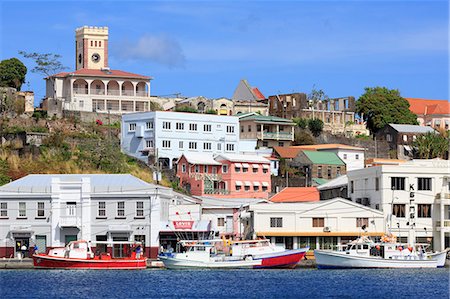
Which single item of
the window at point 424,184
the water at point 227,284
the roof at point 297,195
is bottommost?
the water at point 227,284

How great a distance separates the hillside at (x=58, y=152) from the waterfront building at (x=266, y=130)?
61.3 feet

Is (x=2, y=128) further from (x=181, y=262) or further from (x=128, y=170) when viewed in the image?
(x=181, y=262)

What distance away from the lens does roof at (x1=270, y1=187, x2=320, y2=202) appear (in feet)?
360

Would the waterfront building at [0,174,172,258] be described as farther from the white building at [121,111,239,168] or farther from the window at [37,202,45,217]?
the white building at [121,111,239,168]

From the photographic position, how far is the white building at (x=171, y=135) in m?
123

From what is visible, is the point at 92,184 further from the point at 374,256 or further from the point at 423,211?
the point at 423,211

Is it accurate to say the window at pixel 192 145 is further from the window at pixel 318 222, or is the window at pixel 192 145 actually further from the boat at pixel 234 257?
the boat at pixel 234 257

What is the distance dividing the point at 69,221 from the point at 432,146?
57.9 metres

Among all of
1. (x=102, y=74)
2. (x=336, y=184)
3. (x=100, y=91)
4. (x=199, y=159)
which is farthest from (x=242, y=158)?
(x=102, y=74)

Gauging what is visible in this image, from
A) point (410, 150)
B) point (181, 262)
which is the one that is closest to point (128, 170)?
point (181, 262)

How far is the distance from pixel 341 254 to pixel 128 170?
1258 inches

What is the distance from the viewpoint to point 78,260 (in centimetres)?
8500

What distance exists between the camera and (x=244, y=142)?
13400 centimetres

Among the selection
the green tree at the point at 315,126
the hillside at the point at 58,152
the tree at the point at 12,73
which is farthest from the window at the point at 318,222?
the tree at the point at 12,73
